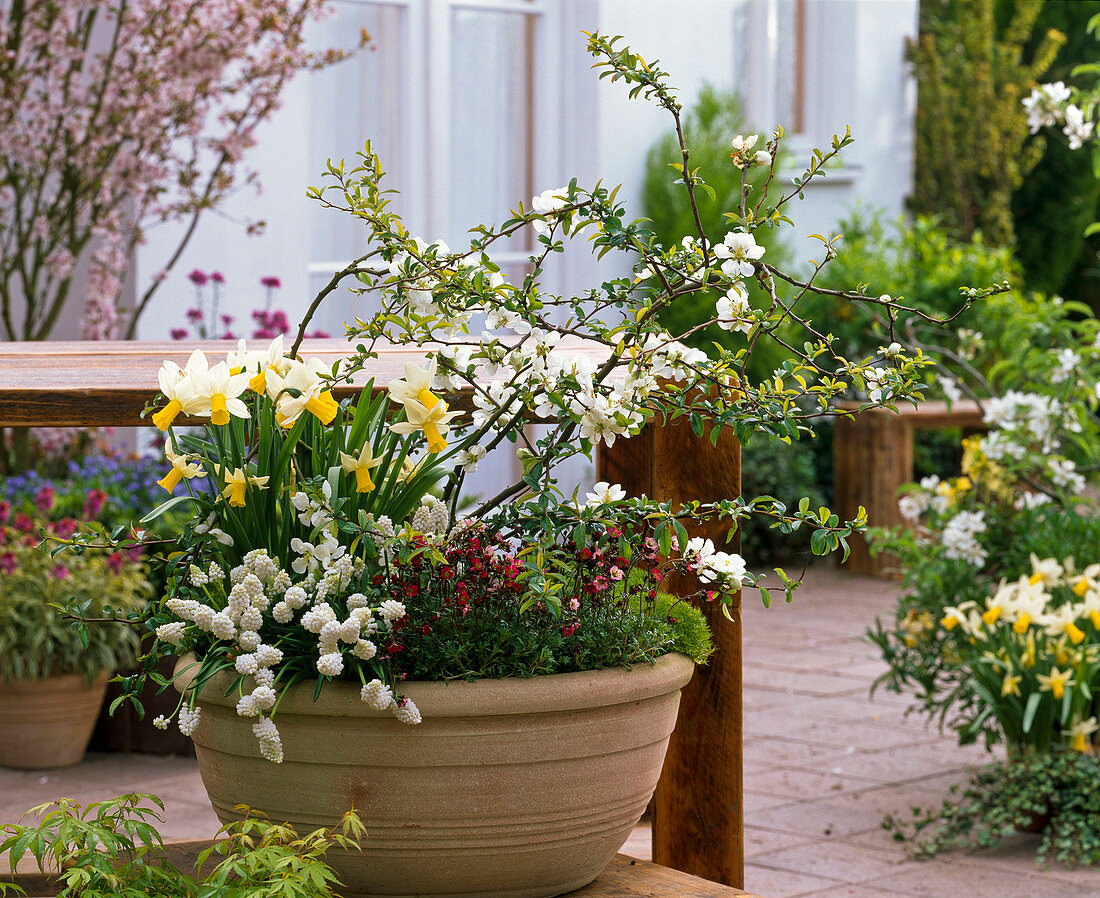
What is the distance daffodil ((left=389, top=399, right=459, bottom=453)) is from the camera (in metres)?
1.61

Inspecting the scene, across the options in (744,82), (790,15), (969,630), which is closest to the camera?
(969,630)

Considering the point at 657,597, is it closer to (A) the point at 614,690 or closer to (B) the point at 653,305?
(A) the point at 614,690

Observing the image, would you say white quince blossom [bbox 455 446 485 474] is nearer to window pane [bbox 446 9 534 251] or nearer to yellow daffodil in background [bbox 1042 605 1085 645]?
yellow daffodil in background [bbox 1042 605 1085 645]

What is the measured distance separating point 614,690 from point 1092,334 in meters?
2.69

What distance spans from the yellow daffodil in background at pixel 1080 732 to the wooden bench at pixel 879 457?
136 inches

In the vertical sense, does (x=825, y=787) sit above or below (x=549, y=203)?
below

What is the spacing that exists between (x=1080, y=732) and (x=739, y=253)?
208 centimetres

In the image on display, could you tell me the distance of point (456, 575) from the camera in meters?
1.62

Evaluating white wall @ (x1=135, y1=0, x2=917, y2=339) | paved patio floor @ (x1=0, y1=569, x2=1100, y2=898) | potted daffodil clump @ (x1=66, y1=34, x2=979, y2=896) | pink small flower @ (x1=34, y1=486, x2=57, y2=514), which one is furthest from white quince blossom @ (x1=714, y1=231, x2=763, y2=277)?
white wall @ (x1=135, y1=0, x2=917, y2=339)

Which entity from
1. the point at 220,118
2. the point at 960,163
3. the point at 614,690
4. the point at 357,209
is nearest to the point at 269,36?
the point at 220,118

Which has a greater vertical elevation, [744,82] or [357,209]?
[744,82]

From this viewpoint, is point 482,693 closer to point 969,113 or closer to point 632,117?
point 632,117

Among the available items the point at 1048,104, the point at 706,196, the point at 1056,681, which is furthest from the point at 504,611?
the point at 706,196

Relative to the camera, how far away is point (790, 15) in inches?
340
